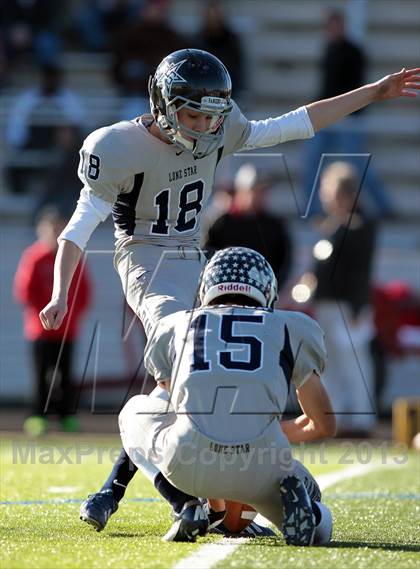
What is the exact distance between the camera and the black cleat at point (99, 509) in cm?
484

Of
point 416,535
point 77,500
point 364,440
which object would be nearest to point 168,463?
point 416,535

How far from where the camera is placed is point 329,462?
8.09 metres

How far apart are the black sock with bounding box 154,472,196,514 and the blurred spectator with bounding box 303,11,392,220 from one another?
7.98m

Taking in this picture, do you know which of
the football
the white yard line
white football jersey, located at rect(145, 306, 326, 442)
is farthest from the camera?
the football

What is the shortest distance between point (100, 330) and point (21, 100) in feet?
8.29

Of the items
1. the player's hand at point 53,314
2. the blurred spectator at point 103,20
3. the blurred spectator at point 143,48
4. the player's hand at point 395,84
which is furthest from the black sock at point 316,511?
the blurred spectator at point 103,20

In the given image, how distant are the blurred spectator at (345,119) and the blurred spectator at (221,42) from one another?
0.91 metres

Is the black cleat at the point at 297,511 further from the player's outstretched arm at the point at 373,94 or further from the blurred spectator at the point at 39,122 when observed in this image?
the blurred spectator at the point at 39,122

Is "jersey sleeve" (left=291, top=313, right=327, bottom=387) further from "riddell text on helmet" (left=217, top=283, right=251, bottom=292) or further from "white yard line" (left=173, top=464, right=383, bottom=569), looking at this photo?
"white yard line" (left=173, top=464, right=383, bottom=569)

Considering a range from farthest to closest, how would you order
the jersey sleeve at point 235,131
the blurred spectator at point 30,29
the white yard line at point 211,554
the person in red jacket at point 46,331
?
the blurred spectator at point 30,29 → the person in red jacket at point 46,331 → the jersey sleeve at point 235,131 → the white yard line at point 211,554

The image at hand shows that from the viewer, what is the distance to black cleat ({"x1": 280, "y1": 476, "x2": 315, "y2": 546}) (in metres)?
4.29

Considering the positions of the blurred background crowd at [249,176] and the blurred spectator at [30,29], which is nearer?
the blurred background crowd at [249,176]

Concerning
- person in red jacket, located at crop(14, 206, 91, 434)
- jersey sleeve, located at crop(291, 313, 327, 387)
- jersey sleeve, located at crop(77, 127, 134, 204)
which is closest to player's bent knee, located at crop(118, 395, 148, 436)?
jersey sleeve, located at crop(291, 313, 327, 387)

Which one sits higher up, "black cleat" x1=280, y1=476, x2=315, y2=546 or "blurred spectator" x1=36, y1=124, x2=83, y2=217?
"blurred spectator" x1=36, y1=124, x2=83, y2=217
